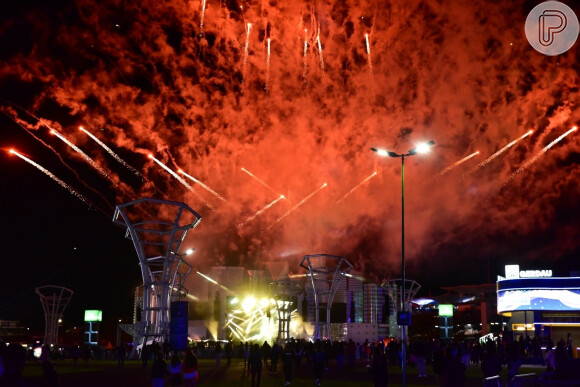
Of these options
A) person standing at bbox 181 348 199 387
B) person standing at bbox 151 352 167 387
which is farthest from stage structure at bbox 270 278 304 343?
person standing at bbox 181 348 199 387

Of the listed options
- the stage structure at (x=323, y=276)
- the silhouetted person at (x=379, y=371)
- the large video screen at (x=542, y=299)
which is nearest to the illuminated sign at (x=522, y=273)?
the large video screen at (x=542, y=299)

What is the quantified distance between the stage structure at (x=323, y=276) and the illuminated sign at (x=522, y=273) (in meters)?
21.1

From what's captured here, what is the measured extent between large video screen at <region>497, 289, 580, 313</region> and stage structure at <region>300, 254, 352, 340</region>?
837 inches

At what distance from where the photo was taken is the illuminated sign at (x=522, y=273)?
90688mm

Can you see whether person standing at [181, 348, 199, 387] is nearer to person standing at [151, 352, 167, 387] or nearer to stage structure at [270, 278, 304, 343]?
person standing at [151, 352, 167, 387]

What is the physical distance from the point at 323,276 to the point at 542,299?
91.6 ft

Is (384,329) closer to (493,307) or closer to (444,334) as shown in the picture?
(493,307)

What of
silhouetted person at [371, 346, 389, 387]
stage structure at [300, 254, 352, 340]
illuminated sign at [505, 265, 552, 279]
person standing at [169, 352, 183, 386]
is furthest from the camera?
illuminated sign at [505, 265, 552, 279]

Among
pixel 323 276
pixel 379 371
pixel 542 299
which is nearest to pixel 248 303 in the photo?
pixel 323 276

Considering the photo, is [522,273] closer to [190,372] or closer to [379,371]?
[379,371]

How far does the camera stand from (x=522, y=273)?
91875 mm

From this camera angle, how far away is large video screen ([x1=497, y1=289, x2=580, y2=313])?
287 feet

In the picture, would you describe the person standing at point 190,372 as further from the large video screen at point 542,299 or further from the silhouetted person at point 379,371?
the large video screen at point 542,299

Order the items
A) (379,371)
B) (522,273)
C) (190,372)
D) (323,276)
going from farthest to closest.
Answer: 1. (323,276)
2. (522,273)
3. (379,371)
4. (190,372)
